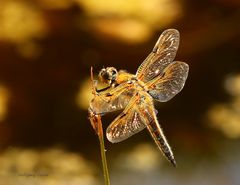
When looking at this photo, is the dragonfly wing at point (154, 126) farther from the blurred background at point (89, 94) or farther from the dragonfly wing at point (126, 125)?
the blurred background at point (89, 94)

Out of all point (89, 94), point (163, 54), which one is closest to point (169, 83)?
point (163, 54)

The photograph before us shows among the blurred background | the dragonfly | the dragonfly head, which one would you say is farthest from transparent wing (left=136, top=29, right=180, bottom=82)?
the blurred background

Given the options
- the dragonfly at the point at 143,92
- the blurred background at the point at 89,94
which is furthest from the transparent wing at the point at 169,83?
the blurred background at the point at 89,94

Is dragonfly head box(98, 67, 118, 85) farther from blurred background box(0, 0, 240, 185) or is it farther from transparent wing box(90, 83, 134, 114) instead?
blurred background box(0, 0, 240, 185)

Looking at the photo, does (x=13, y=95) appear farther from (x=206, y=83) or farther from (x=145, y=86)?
(x=145, y=86)

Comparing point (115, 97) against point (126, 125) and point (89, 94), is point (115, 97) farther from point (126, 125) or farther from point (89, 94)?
point (89, 94)

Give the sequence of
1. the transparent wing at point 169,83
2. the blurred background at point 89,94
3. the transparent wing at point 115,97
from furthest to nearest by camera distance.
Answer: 1. the blurred background at point 89,94
2. the transparent wing at point 169,83
3. the transparent wing at point 115,97
